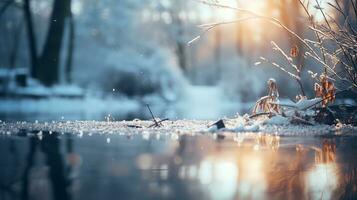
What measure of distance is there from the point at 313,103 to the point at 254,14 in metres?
1.89

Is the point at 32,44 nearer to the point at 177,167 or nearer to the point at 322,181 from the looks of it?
the point at 177,167

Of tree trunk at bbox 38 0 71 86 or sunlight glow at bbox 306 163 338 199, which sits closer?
sunlight glow at bbox 306 163 338 199

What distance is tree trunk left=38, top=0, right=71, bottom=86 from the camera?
29.3 m

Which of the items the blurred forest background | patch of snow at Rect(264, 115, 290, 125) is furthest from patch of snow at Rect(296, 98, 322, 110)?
the blurred forest background

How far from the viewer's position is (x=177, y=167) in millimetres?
5980

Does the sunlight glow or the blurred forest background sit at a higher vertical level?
the blurred forest background

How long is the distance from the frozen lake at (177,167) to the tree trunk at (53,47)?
20510mm

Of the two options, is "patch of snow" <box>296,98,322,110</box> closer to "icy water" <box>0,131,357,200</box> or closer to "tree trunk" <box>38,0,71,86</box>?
"icy water" <box>0,131,357,200</box>

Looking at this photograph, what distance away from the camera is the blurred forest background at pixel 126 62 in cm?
2531

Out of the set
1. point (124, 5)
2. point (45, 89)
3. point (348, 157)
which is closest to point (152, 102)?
point (45, 89)

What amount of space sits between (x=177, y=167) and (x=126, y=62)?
33332mm

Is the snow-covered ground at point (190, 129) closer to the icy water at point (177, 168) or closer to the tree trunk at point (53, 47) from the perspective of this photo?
the icy water at point (177, 168)

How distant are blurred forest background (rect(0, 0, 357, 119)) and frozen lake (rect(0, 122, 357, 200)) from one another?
377cm

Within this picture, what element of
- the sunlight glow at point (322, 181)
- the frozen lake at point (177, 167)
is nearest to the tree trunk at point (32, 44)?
the frozen lake at point (177, 167)
